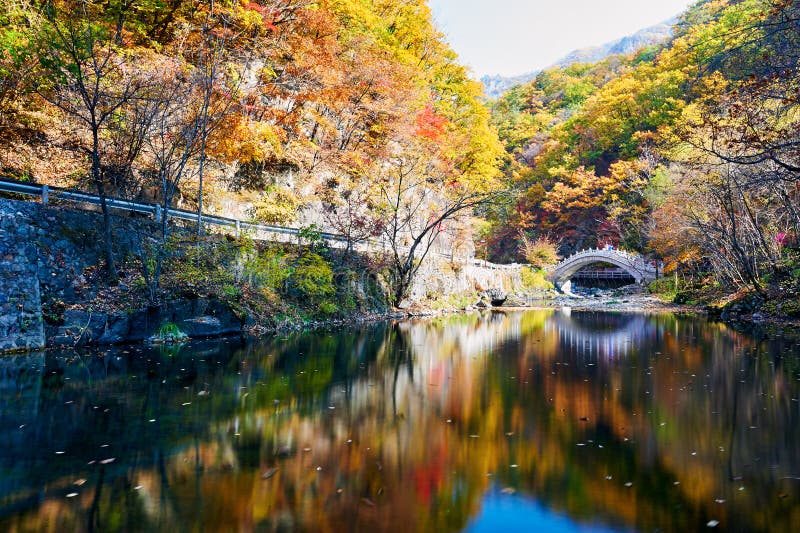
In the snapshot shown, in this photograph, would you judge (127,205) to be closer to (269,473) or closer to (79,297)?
(79,297)

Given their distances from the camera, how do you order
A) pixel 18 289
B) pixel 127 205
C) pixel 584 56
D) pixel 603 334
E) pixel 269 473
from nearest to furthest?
pixel 269 473, pixel 18 289, pixel 127 205, pixel 603 334, pixel 584 56

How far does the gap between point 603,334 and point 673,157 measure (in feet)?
53.8

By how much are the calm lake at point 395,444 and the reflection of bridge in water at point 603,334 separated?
1.74 metres

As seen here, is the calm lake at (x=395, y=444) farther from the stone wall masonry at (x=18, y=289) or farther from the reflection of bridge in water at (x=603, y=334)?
the reflection of bridge in water at (x=603, y=334)

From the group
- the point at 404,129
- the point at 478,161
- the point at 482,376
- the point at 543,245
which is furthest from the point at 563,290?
the point at 482,376

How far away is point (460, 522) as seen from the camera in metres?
3.45

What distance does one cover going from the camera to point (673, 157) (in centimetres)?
2603

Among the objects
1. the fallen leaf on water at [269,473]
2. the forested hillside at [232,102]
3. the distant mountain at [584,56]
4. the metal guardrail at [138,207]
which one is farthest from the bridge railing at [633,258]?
the distant mountain at [584,56]

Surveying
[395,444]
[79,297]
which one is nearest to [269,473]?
[395,444]

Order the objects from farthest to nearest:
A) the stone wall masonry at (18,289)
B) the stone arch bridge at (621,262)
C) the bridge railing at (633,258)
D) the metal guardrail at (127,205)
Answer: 1. the stone arch bridge at (621,262)
2. the bridge railing at (633,258)
3. the metal guardrail at (127,205)
4. the stone wall masonry at (18,289)

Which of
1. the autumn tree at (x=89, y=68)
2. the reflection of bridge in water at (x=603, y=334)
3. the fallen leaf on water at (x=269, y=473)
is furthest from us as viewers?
the reflection of bridge in water at (x=603, y=334)

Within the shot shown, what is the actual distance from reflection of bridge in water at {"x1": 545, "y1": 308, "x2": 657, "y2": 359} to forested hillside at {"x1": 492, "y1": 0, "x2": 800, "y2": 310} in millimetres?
4701

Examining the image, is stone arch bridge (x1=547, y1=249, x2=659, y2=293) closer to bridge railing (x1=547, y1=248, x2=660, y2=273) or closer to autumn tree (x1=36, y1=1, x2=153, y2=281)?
bridge railing (x1=547, y1=248, x2=660, y2=273)

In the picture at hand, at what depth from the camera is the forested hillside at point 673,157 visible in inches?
384
